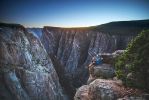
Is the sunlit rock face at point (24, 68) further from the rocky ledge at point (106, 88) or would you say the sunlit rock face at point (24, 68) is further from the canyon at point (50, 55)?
the rocky ledge at point (106, 88)

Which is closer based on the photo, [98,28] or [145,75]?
[145,75]

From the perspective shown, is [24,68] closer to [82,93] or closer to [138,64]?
[82,93]

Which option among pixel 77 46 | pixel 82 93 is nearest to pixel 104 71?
pixel 82 93

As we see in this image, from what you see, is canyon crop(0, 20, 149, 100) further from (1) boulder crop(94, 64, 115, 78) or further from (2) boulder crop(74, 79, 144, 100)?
(2) boulder crop(74, 79, 144, 100)

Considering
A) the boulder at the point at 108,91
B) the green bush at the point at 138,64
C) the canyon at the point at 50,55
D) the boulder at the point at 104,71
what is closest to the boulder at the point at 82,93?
the boulder at the point at 108,91

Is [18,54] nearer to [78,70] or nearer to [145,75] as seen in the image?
[78,70]

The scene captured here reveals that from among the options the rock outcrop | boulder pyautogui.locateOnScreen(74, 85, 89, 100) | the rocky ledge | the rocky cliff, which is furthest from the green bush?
boulder pyautogui.locateOnScreen(74, 85, 89, 100)

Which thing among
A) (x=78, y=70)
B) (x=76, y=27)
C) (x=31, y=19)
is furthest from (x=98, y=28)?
(x=31, y=19)
